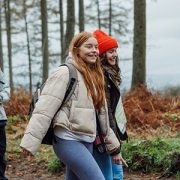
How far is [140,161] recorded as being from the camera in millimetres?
7848

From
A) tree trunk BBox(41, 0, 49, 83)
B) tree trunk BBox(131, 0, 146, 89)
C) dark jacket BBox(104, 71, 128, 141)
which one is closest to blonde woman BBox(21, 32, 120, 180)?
dark jacket BBox(104, 71, 128, 141)

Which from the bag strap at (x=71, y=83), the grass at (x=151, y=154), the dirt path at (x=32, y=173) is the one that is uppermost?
the bag strap at (x=71, y=83)

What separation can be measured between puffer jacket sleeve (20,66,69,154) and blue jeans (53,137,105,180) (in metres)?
0.20

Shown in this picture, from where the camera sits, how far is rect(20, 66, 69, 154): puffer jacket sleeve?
4.18 meters

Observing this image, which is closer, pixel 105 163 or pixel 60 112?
pixel 60 112

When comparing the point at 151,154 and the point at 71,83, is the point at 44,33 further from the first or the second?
the point at 71,83

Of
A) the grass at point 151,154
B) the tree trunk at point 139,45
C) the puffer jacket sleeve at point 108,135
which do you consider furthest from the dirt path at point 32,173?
the tree trunk at point 139,45

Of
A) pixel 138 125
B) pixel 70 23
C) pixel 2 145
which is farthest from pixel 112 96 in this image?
pixel 70 23

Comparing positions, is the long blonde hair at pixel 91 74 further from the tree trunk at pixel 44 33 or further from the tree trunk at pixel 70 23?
the tree trunk at pixel 44 33

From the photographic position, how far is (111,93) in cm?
495

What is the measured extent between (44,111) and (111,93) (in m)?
0.97

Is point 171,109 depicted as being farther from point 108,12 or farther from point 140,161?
point 108,12

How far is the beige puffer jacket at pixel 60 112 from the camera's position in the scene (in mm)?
4180

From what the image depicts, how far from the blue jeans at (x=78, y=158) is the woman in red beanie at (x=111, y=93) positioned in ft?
1.67
